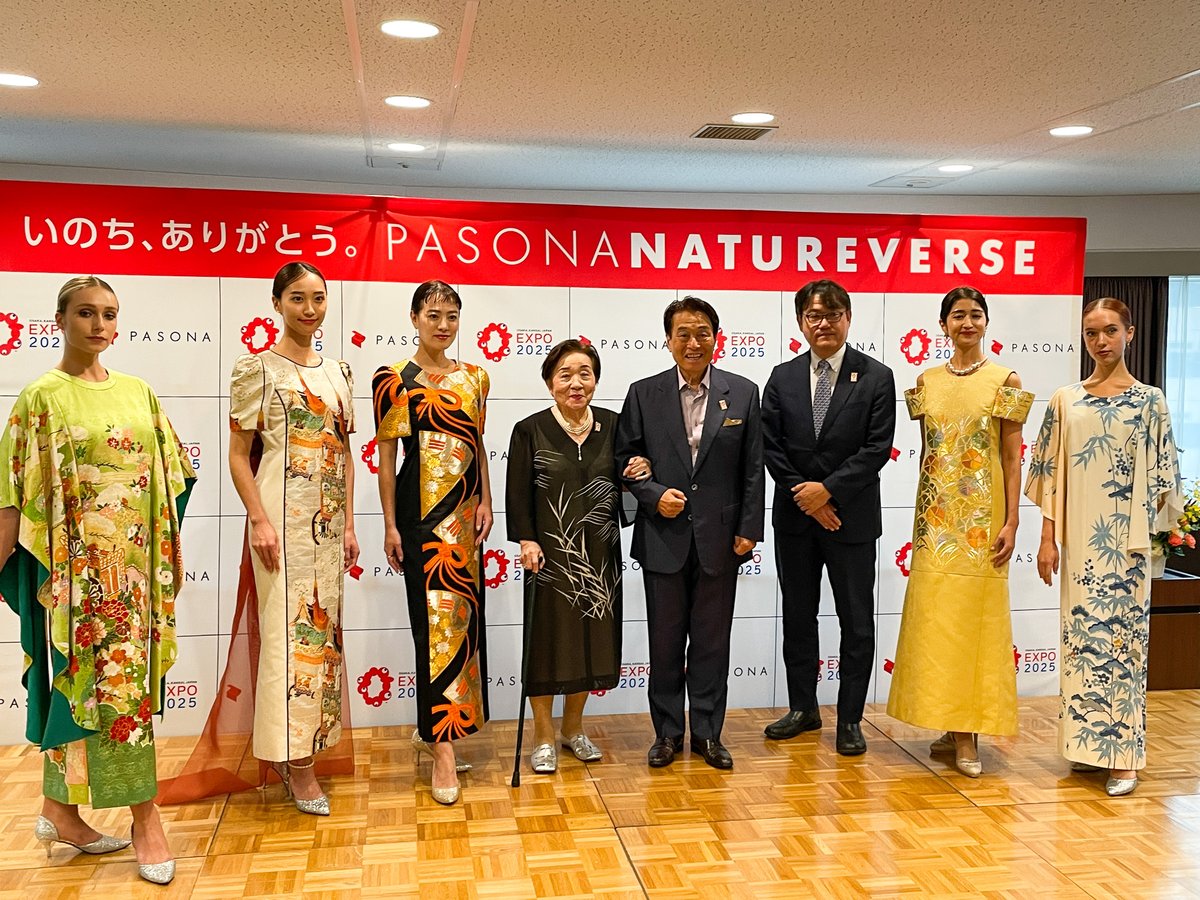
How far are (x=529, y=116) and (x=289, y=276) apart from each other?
1.11 m

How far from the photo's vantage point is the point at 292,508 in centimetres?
352

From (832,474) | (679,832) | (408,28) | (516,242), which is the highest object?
(408,28)

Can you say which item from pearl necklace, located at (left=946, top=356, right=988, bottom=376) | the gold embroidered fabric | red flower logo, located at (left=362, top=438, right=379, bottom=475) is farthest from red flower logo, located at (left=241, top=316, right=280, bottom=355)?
the gold embroidered fabric

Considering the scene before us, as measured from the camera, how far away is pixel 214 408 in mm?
4418

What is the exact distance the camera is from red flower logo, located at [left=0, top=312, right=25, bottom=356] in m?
4.24

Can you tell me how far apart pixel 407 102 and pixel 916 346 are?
2343 mm

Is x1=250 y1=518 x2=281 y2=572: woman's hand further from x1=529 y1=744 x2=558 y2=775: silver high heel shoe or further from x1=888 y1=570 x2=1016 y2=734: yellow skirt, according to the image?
x1=888 y1=570 x2=1016 y2=734: yellow skirt

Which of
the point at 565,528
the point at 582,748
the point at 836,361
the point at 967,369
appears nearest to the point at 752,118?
the point at 836,361

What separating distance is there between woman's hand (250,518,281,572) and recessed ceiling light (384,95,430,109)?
4.77 feet

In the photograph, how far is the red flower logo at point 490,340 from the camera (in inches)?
180

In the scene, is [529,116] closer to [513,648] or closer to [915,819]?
[513,648]

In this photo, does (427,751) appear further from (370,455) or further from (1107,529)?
(1107,529)

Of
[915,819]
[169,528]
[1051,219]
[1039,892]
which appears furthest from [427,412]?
[1051,219]

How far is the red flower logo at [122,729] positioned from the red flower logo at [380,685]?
1468 millimetres
